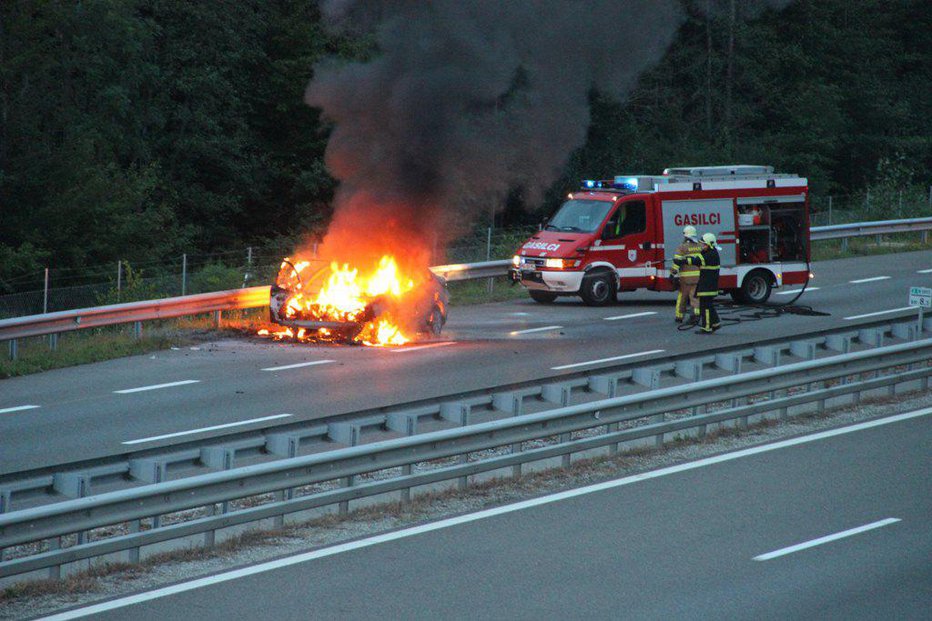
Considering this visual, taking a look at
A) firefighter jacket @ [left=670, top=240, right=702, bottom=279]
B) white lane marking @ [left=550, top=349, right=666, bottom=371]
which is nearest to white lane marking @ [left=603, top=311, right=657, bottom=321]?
firefighter jacket @ [left=670, top=240, right=702, bottom=279]

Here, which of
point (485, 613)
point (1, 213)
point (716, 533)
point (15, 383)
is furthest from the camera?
point (1, 213)

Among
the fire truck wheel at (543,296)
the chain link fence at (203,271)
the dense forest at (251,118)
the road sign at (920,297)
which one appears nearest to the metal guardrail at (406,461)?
the road sign at (920,297)

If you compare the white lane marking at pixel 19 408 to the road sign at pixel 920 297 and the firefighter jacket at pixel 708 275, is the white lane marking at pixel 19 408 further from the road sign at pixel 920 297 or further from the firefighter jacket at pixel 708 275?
the road sign at pixel 920 297

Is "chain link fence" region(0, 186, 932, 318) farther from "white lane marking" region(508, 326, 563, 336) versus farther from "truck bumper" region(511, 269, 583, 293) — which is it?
"white lane marking" region(508, 326, 563, 336)

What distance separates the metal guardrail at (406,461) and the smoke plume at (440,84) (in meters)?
7.71

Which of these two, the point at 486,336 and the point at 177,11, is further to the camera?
the point at 177,11

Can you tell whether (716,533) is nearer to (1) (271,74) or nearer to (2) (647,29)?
(2) (647,29)

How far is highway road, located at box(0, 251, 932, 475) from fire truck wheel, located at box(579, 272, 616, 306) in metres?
0.27

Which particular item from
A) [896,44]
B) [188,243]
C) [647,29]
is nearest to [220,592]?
[647,29]

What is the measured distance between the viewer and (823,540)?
34.3 ft

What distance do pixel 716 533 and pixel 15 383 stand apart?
1094 centimetres

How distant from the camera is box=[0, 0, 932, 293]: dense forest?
35.3 m

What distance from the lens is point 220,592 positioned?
29.9 feet

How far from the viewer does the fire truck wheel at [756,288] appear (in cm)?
2609
